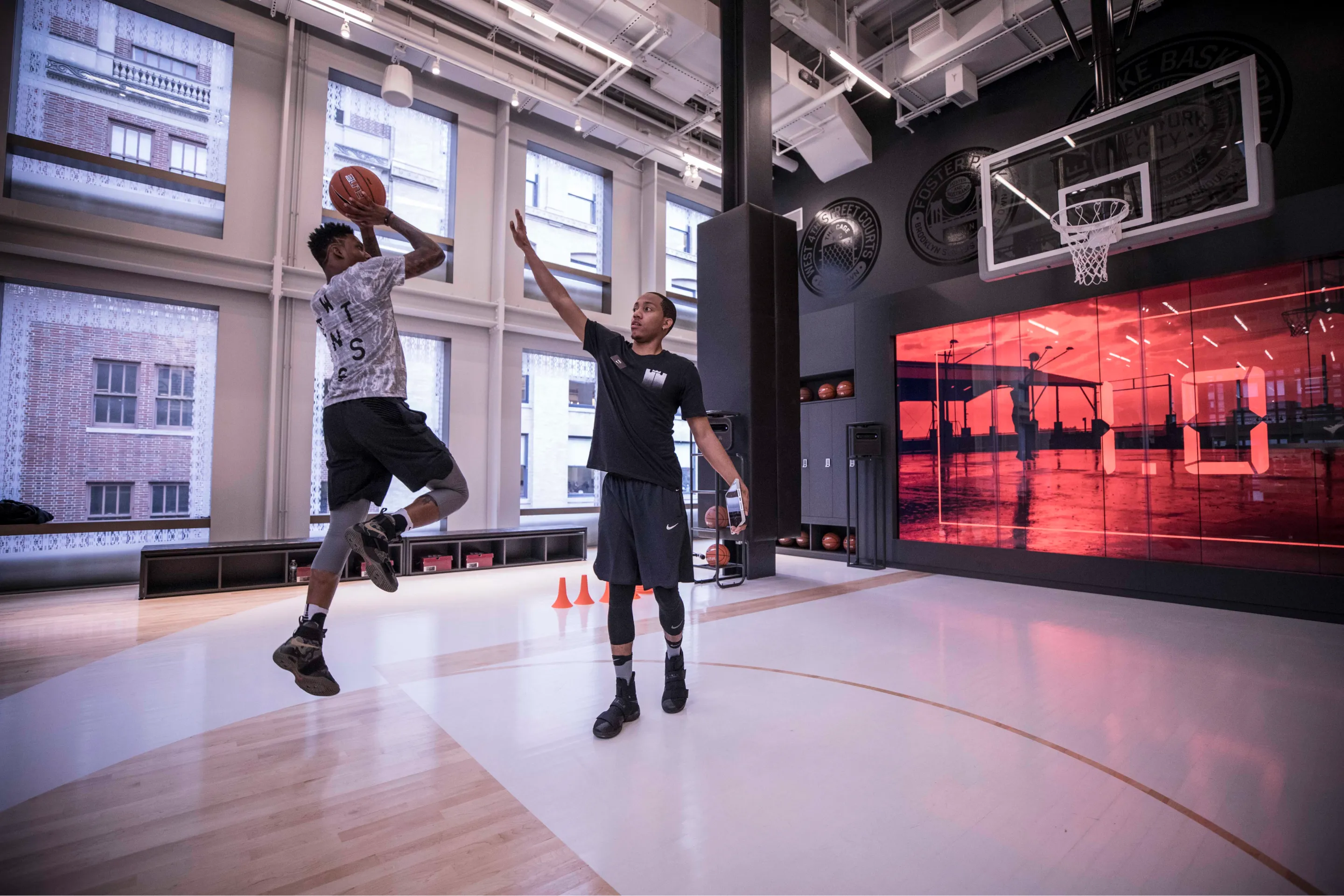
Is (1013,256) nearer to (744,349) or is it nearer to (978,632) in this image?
(744,349)

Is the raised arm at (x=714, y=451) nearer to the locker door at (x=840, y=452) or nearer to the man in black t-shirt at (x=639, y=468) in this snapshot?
the man in black t-shirt at (x=639, y=468)

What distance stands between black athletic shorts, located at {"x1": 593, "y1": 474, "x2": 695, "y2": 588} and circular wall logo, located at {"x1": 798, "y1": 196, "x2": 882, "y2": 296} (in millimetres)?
6270

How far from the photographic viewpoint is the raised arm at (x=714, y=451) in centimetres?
214

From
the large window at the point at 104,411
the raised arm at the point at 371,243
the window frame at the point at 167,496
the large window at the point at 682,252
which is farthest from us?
the large window at the point at 682,252

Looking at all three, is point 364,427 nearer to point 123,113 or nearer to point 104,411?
point 104,411

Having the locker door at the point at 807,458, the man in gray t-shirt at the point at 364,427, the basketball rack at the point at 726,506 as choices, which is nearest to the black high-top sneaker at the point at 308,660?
the man in gray t-shirt at the point at 364,427

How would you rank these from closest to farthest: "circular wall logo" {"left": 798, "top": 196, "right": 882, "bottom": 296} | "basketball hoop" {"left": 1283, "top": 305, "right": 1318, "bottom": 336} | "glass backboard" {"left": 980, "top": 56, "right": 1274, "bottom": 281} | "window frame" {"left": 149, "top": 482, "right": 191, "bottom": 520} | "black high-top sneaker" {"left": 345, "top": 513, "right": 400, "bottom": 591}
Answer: "black high-top sneaker" {"left": 345, "top": 513, "right": 400, "bottom": 591} < "glass backboard" {"left": 980, "top": 56, "right": 1274, "bottom": 281} < "basketball hoop" {"left": 1283, "top": 305, "right": 1318, "bottom": 336} < "window frame" {"left": 149, "top": 482, "right": 191, "bottom": 520} < "circular wall logo" {"left": 798, "top": 196, "right": 882, "bottom": 296}

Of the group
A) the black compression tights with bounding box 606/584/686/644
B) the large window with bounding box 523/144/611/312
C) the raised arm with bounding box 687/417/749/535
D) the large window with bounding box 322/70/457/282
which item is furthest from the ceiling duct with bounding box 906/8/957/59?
the black compression tights with bounding box 606/584/686/644

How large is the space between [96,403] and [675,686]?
19.4 ft

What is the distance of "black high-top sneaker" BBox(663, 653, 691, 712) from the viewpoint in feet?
7.46

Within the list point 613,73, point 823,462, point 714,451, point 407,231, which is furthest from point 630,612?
point 613,73

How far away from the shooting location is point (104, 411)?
5.16 metres

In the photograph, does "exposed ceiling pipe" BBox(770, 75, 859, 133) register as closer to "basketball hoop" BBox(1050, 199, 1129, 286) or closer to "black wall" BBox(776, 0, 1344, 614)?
"black wall" BBox(776, 0, 1344, 614)

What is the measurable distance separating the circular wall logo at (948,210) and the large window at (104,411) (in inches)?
291
